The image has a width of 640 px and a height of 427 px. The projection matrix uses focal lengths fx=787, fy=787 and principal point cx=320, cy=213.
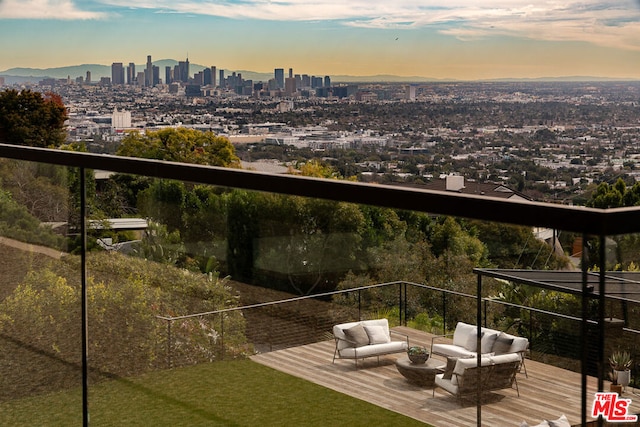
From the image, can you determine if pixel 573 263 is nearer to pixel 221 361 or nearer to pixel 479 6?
pixel 221 361

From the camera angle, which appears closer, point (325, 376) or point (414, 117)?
point (325, 376)

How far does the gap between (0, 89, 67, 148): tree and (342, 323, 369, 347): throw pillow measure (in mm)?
32120

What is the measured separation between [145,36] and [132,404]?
36416 mm

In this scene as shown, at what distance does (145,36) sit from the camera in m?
36.3

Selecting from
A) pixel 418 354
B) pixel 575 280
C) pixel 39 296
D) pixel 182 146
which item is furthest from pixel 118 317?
pixel 182 146

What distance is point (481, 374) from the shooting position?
1.21m

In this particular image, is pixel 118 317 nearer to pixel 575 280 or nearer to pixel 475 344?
pixel 475 344

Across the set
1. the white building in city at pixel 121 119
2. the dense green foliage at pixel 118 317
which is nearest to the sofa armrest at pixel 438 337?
the dense green foliage at pixel 118 317

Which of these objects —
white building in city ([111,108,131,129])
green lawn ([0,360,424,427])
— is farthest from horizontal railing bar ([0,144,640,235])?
white building in city ([111,108,131,129])

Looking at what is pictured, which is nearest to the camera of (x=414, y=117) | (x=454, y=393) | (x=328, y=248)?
(x=454, y=393)

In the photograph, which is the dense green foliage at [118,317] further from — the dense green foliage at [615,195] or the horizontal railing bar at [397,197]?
the dense green foliage at [615,195]

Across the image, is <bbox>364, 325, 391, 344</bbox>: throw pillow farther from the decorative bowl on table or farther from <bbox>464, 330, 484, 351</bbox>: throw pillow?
<bbox>464, 330, 484, 351</bbox>: throw pillow

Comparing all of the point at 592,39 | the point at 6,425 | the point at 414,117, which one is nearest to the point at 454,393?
the point at 6,425

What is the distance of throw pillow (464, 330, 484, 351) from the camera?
123 centimetres
